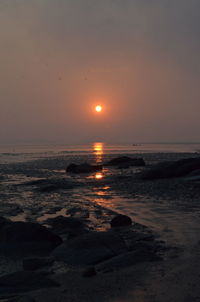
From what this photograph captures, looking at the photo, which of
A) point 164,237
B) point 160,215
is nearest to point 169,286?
point 164,237

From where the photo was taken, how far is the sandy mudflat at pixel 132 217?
251 inches

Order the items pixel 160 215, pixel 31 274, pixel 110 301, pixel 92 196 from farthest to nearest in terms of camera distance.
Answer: pixel 92 196 < pixel 160 215 < pixel 31 274 < pixel 110 301

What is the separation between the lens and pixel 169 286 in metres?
6.50

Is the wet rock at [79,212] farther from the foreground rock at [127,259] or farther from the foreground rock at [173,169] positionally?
the foreground rock at [173,169]

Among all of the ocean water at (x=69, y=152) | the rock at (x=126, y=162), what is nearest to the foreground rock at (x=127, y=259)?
the rock at (x=126, y=162)

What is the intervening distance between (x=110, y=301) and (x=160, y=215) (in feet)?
24.1

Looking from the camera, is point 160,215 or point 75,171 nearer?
point 160,215

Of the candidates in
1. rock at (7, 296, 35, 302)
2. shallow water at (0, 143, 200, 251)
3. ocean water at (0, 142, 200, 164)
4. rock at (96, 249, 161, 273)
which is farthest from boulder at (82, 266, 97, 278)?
ocean water at (0, 142, 200, 164)

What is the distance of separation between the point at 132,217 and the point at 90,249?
185 inches

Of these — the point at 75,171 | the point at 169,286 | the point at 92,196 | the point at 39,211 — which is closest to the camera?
the point at 169,286

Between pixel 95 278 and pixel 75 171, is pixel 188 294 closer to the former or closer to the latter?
pixel 95 278

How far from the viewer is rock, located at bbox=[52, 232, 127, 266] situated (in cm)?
812

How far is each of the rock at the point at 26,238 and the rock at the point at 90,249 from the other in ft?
1.91

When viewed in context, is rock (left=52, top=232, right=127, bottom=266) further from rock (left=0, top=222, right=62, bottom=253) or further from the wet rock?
the wet rock
